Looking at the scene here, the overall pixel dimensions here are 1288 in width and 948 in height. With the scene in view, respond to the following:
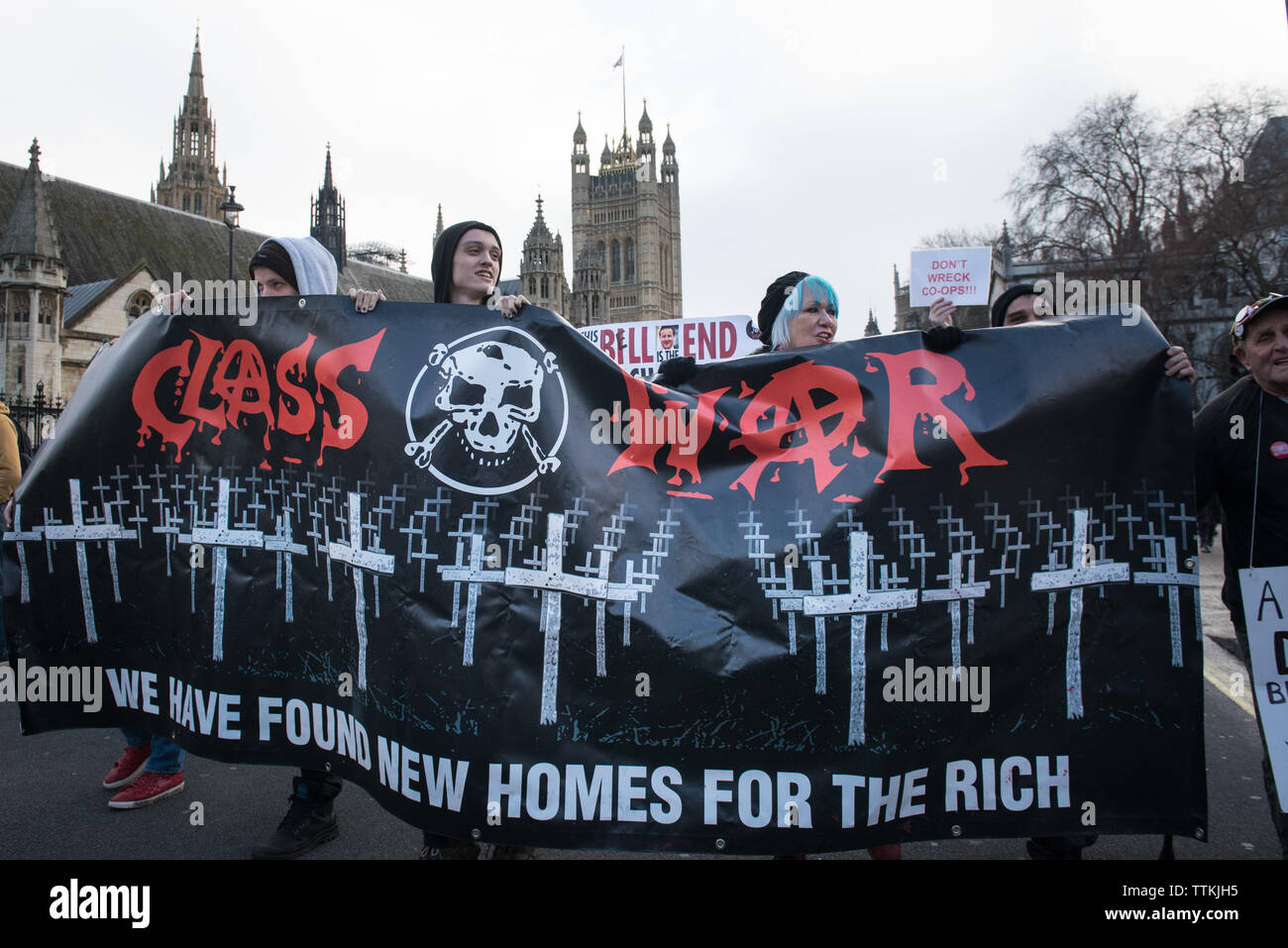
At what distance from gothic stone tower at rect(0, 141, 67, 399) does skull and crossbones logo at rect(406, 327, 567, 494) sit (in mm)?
42821

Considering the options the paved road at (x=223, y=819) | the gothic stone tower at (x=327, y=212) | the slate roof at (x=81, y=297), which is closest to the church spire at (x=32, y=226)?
the slate roof at (x=81, y=297)

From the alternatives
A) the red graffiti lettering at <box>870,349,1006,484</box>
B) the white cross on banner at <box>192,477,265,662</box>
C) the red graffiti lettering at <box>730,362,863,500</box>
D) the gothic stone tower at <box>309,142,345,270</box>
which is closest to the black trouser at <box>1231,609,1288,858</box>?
the red graffiti lettering at <box>870,349,1006,484</box>

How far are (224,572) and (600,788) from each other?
6.76 ft

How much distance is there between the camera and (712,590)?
3107 mm

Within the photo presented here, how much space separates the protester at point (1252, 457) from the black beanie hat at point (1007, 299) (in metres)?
1.07

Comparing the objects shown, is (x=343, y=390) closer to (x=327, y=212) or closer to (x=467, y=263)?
(x=467, y=263)

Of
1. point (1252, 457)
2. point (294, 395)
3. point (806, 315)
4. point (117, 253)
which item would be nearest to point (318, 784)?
point (294, 395)

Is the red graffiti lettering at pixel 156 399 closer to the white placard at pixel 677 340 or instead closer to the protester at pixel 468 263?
the protester at pixel 468 263

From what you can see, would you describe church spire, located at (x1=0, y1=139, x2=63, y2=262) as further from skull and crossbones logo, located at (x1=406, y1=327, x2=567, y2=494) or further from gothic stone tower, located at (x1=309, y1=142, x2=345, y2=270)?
skull and crossbones logo, located at (x1=406, y1=327, x2=567, y2=494)

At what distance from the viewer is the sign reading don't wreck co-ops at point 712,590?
117 inches

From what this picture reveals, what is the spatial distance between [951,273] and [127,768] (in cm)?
621

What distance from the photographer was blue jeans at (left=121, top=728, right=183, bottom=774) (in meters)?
4.23

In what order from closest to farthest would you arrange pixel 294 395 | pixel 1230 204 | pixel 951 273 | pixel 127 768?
pixel 294 395 → pixel 127 768 → pixel 951 273 → pixel 1230 204

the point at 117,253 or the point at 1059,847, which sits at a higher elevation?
the point at 117,253
